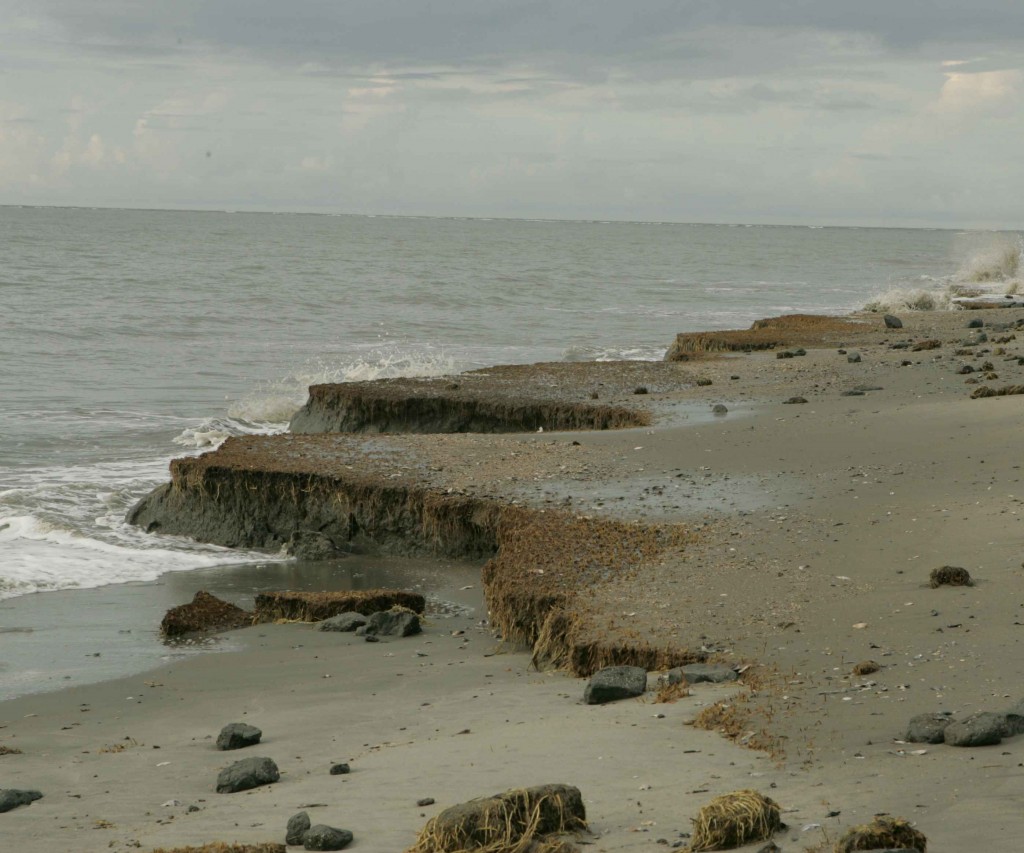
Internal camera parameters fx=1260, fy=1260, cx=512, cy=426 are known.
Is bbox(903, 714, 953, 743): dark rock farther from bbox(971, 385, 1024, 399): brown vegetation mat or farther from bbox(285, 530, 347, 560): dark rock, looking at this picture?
bbox(971, 385, 1024, 399): brown vegetation mat

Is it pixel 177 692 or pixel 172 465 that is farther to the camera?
pixel 172 465

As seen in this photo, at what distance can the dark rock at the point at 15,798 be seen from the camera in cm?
546

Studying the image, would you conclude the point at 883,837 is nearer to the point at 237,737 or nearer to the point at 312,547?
the point at 237,737

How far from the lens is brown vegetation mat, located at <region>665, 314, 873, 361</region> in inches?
885

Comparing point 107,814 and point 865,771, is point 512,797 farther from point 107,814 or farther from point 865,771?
point 107,814

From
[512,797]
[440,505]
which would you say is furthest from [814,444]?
[512,797]

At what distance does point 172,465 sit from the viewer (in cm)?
1232

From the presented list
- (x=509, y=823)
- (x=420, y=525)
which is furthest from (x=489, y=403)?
(x=509, y=823)

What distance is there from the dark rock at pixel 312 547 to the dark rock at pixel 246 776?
18.4ft

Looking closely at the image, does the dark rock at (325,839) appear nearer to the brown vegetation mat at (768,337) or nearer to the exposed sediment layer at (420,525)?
the exposed sediment layer at (420,525)

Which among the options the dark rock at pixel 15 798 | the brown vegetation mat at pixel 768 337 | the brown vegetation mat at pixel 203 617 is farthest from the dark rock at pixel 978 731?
the brown vegetation mat at pixel 768 337

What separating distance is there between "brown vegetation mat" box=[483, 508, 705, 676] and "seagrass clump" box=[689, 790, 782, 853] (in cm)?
248

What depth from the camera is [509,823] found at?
4.14 metres

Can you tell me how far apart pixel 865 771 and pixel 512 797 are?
4.55 ft
